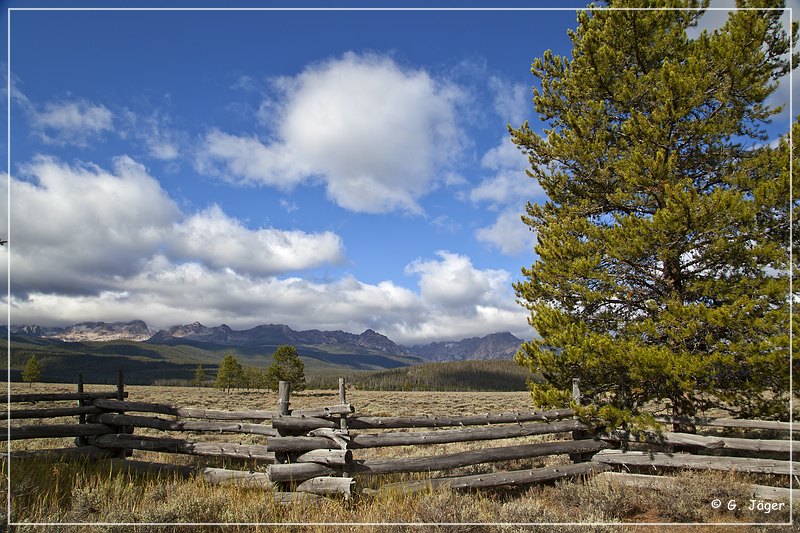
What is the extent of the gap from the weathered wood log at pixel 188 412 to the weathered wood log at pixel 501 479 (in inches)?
113

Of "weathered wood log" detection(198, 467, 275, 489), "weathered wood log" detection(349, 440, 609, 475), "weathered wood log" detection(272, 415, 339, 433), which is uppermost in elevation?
A: "weathered wood log" detection(272, 415, 339, 433)

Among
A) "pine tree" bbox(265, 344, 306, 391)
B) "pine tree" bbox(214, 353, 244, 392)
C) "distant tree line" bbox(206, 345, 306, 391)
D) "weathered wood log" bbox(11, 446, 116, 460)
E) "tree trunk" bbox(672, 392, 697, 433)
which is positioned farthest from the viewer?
"pine tree" bbox(214, 353, 244, 392)

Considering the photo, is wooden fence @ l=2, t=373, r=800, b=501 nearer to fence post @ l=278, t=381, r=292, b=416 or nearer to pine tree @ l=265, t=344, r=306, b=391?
fence post @ l=278, t=381, r=292, b=416

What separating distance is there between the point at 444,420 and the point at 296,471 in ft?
9.70

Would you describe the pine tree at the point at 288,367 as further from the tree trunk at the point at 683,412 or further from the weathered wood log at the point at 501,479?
the tree trunk at the point at 683,412

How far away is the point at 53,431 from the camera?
10.0 m

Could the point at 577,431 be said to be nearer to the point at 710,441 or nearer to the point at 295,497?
the point at 710,441

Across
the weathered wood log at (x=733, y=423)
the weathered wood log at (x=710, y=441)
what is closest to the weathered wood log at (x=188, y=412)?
the weathered wood log at (x=710, y=441)

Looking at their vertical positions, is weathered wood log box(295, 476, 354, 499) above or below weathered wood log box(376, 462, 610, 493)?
above

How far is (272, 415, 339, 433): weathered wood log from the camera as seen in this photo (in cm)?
Answer: 796

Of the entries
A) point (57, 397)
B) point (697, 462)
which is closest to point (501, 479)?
point (697, 462)

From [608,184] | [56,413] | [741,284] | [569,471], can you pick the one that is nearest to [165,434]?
[56,413]

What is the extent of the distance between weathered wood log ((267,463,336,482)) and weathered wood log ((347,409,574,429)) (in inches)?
33.3

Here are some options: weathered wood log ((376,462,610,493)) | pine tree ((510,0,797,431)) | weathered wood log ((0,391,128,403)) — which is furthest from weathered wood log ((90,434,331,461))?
pine tree ((510,0,797,431))
